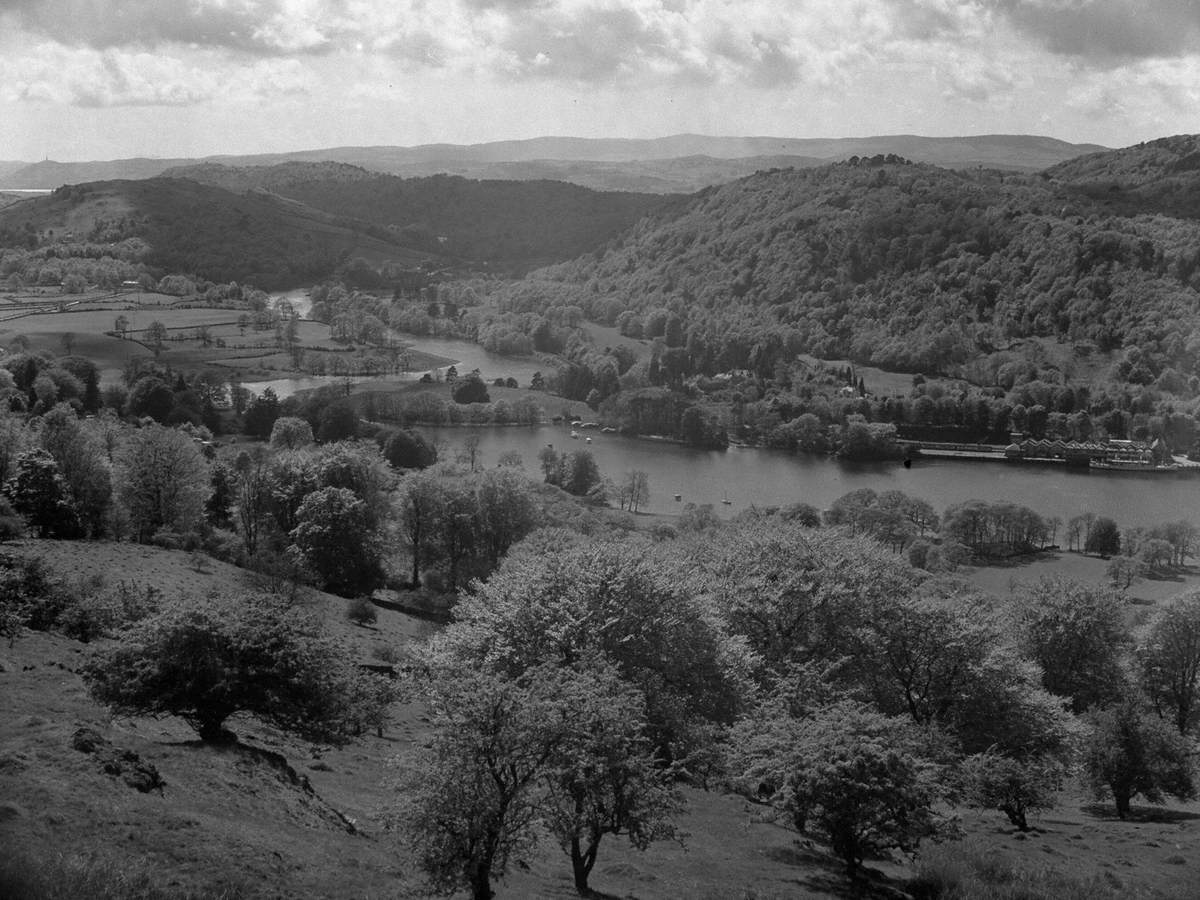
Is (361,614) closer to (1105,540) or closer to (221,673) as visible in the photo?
(221,673)

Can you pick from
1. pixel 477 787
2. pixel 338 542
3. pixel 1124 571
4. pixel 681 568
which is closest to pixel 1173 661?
pixel 681 568

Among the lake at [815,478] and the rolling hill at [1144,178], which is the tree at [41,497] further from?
the rolling hill at [1144,178]

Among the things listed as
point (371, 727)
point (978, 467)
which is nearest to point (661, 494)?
point (978, 467)

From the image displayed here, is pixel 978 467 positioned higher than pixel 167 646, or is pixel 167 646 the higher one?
pixel 167 646

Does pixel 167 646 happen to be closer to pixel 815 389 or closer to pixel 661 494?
pixel 661 494

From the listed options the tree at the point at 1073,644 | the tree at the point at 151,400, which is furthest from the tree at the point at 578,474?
the tree at the point at 1073,644
